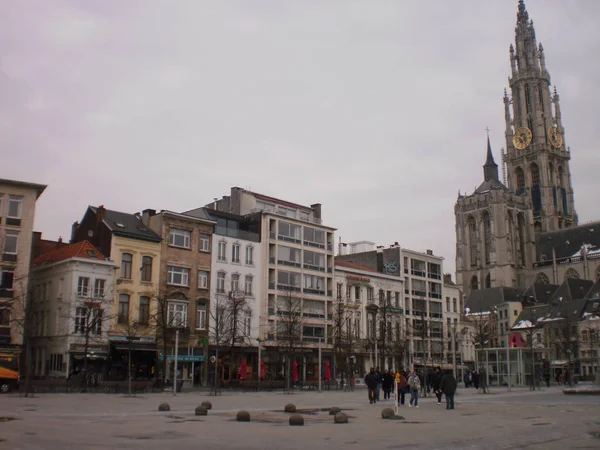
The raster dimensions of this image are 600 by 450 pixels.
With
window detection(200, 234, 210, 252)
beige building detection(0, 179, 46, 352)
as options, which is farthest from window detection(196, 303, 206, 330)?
beige building detection(0, 179, 46, 352)

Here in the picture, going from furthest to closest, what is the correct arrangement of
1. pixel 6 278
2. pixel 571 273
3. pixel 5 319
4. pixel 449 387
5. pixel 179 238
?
1. pixel 571 273
2. pixel 179 238
3. pixel 6 278
4. pixel 5 319
5. pixel 449 387

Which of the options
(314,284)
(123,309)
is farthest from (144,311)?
(314,284)

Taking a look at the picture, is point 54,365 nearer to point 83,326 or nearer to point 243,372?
point 83,326

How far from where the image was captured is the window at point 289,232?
2611 inches

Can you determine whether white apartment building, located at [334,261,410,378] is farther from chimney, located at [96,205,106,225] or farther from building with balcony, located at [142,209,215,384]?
chimney, located at [96,205,106,225]

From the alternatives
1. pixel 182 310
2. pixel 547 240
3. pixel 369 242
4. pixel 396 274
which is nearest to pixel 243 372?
pixel 182 310

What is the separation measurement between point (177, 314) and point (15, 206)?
15.2 m

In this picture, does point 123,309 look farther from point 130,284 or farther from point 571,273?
point 571,273

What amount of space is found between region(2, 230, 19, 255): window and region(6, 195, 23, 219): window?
48.9 inches

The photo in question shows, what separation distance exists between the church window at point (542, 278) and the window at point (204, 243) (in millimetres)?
95343

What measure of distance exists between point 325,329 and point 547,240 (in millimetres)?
87956

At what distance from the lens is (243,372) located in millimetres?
58938

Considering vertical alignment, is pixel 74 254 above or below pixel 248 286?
above

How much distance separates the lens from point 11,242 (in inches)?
1916
